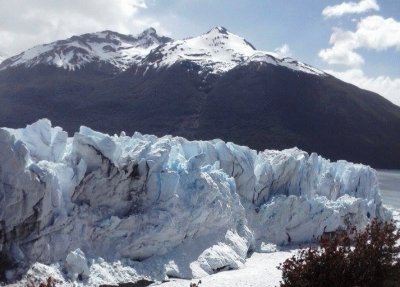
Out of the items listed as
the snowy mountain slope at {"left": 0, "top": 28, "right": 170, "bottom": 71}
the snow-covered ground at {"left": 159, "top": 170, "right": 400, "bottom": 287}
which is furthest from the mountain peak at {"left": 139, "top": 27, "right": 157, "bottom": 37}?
the snow-covered ground at {"left": 159, "top": 170, "right": 400, "bottom": 287}

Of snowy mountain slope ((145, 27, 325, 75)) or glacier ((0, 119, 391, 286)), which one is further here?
snowy mountain slope ((145, 27, 325, 75))

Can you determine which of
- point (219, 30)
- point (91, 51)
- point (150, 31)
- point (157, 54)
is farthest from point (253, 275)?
point (150, 31)

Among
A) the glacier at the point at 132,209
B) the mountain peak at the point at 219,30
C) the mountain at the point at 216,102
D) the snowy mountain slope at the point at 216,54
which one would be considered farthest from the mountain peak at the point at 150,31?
the glacier at the point at 132,209

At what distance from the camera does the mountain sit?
92062 mm

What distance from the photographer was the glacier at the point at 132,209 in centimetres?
1452

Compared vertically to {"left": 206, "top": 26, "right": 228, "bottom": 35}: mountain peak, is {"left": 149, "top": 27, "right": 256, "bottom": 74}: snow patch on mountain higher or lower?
lower

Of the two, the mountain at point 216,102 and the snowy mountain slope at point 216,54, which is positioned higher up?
the snowy mountain slope at point 216,54

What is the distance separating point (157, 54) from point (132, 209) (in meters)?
122

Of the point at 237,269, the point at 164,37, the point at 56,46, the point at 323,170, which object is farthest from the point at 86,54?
the point at 237,269

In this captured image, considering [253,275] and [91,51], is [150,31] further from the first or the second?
[253,275]

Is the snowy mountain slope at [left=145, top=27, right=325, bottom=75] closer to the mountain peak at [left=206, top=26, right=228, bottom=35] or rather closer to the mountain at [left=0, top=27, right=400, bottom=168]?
the mountain peak at [left=206, top=26, right=228, bottom=35]

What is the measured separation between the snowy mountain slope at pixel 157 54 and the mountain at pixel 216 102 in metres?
0.66

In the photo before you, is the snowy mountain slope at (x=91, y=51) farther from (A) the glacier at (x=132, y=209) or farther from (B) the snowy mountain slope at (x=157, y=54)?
(A) the glacier at (x=132, y=209)

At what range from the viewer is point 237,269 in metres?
18.3
